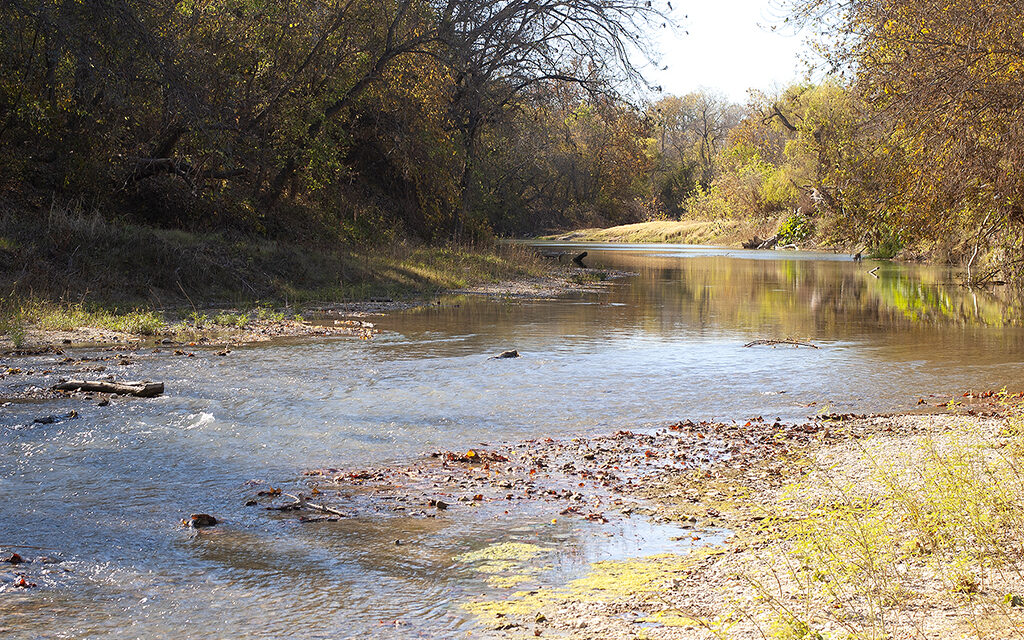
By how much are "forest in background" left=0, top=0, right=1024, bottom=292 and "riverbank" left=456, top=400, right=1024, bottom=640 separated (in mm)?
8481

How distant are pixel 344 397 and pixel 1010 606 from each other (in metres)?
7.87

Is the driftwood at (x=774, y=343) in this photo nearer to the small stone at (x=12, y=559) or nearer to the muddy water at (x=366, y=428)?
the muddy water at (x=366, y=428)

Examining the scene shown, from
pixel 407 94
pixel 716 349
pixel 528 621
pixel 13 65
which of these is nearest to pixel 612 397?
pixel 716 349

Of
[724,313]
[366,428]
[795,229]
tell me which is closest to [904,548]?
[366,428]

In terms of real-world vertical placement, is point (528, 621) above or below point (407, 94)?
below

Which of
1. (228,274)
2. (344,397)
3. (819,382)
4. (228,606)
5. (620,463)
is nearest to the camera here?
(228,606)

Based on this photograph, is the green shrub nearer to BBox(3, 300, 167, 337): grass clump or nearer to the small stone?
BBox(3, 300, 167, 337): grass clump

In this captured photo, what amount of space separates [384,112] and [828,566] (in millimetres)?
24765

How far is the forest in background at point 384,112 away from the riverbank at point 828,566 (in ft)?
27.8

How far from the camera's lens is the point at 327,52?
23.8m

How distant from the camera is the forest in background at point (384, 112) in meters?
14.3

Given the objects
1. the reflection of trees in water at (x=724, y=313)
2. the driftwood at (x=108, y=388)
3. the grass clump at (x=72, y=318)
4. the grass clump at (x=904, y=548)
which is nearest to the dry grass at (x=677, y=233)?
the reflection of trees in water at (x=724, y=313)

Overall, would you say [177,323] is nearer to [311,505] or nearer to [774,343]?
[774,343]

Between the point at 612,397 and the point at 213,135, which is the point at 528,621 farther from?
the point at 213,135
